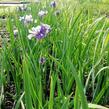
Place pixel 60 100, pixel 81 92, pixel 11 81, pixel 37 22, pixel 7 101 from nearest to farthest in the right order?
pixel 81 92 < pixel 60 100 < pixel 7 101 < pixel 11 81 < pixel 37 22

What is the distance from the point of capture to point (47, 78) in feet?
5.87

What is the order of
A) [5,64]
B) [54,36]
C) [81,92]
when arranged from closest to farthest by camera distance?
[81,92]
[5,64]
[54,36]

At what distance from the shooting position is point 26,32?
191cm

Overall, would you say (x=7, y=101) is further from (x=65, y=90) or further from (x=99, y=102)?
(x=99, y=102)

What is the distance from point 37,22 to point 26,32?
14.1 inches

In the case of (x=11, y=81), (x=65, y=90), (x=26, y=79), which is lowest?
(x=11, y=81)

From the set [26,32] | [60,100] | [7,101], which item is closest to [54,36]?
[26,32]

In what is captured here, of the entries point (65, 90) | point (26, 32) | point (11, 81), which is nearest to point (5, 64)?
point (11, 81)

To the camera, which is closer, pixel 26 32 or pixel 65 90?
pixel 65 90

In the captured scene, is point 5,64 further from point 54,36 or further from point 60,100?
point 60,100

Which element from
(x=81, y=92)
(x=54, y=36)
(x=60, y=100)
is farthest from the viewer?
(x=54, y=36)

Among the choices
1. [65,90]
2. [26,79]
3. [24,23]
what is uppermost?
[26,79]

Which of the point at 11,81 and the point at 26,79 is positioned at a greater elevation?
the point at 26,79

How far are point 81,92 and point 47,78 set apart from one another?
97 cm
